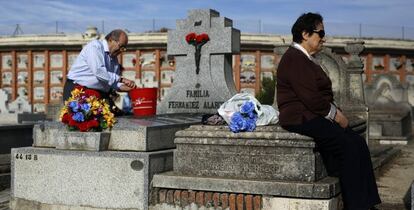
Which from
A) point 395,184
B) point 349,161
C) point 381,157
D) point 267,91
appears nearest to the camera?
point 349,161

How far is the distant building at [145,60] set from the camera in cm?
3136

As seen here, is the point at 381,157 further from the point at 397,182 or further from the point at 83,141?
the point at 83,141

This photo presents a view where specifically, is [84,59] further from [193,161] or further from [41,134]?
[193,161]

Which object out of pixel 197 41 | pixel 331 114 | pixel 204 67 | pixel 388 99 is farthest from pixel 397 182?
pixel 388 99

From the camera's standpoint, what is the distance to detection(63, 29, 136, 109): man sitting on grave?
6223mm

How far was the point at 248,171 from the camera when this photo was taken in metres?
4.72

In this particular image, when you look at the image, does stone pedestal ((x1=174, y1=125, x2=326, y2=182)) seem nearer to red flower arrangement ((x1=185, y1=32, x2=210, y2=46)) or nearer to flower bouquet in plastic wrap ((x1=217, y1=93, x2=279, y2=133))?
flower bouquet in plastic wrap ((x1=217, y1=93, x2=279, y2=133))

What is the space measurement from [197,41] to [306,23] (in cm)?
430

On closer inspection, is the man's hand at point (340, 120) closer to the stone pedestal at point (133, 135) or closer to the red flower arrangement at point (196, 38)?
the stone pedestal at point (133, 135)

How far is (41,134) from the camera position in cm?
592

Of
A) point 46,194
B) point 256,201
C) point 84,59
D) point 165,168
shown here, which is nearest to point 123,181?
point 165,168

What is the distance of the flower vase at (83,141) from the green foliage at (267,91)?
22.4 m

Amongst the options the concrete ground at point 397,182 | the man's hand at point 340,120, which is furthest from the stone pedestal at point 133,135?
the concrete ground at point 397,182

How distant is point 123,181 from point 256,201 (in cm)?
142
